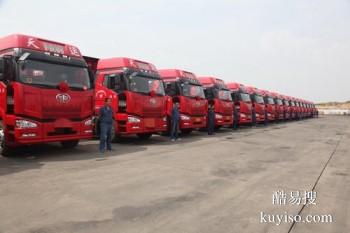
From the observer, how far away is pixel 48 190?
18.4ft

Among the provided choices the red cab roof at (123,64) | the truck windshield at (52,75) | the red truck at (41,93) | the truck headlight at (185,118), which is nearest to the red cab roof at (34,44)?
the red truck at (41,93)

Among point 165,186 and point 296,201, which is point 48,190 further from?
point 296,201

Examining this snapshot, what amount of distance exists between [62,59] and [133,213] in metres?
6.32

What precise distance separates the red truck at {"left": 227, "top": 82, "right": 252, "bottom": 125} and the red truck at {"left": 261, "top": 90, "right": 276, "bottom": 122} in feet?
16.0

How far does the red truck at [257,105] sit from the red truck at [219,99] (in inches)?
208

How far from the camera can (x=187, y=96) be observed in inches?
631

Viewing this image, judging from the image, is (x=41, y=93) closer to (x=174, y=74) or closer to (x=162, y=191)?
(x=162, y=191)

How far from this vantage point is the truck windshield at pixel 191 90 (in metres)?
16.1

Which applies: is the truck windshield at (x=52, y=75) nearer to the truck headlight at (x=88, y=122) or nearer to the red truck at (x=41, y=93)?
the red truck at (x=41, y=93)

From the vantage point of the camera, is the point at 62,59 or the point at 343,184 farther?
the point at 62,59

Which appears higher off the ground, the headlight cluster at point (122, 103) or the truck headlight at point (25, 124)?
the headlight cluster at point (122, 103)

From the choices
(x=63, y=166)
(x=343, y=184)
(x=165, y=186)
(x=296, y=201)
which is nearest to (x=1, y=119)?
(x=63, y=166)

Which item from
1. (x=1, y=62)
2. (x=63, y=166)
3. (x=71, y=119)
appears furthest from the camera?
(x=71, y=119)

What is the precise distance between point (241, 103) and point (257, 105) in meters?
3.64
